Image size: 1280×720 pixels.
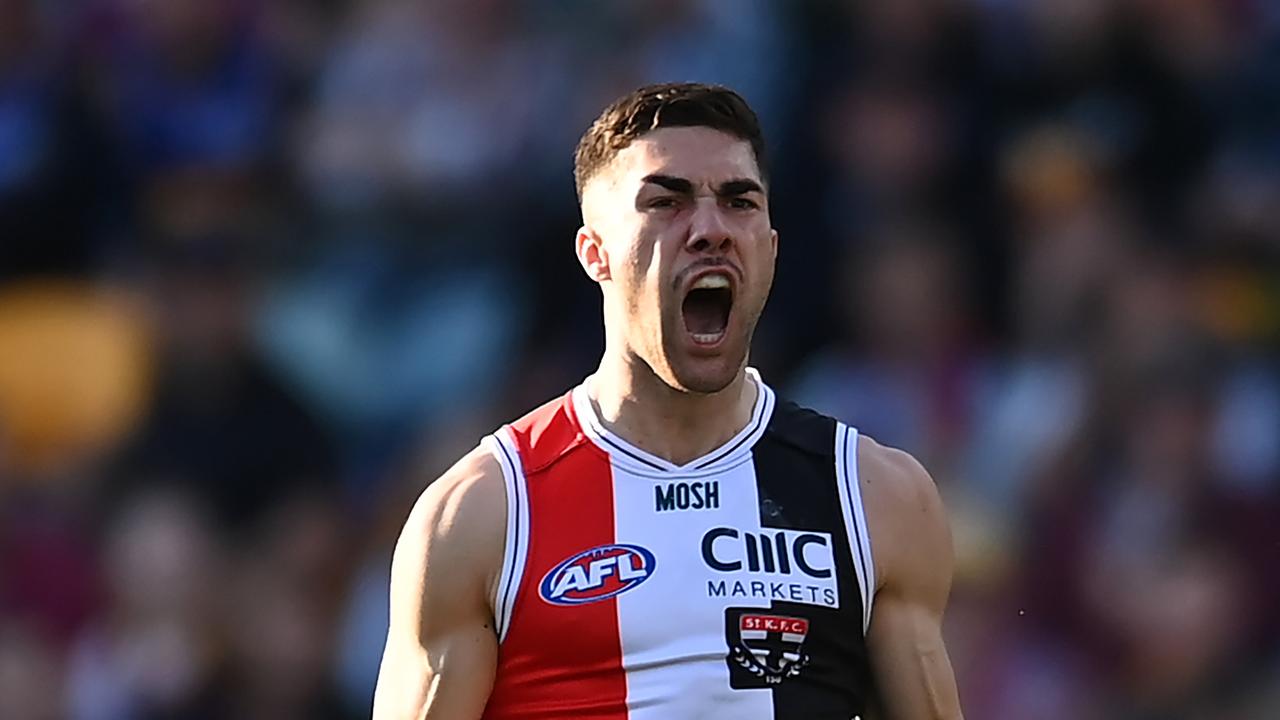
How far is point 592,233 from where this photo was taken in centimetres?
537

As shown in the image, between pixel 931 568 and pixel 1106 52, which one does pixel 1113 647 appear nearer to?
pixel 1106 52

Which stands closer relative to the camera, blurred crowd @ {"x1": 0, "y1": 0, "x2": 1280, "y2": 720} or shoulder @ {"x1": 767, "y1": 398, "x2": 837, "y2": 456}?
shoulder @ {"x1": 767, "y1": 398, "x2": 837, "y2": 456}

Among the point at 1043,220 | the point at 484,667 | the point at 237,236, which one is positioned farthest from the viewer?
the point at 237,236

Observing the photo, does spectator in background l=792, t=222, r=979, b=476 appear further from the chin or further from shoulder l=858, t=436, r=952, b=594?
the chin

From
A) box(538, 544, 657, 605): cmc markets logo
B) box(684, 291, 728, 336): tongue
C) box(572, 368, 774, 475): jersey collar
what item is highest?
box(684, 291, 728, 336): tongue

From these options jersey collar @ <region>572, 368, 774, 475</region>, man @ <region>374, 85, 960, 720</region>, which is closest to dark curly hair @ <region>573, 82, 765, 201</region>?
man @ <region>374, 85, 960, 720</region>

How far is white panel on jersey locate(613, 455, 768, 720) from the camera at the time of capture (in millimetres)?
5066

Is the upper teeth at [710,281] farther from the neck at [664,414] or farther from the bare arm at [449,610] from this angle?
the bare arm at [449,610]

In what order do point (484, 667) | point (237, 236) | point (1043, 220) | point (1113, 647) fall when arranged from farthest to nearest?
1. point (237, 236)
2. point (1043, 220)
3. point (1113, 647)
4. point (484, 667)

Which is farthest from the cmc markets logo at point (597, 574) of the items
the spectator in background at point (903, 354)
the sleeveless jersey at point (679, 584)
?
the spectator in background at point (903, 354)

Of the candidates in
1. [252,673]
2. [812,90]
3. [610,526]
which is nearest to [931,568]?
[610,526]

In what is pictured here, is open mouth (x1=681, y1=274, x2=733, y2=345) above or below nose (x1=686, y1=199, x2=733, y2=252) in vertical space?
below

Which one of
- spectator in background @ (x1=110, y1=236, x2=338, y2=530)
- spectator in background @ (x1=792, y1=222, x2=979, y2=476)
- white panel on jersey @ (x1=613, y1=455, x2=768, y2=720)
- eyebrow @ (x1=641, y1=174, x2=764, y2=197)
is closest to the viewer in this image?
white panel on jersey @ (x1=613, y1=455, x2=768, y2=720)

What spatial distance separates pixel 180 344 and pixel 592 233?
16.3 feet
